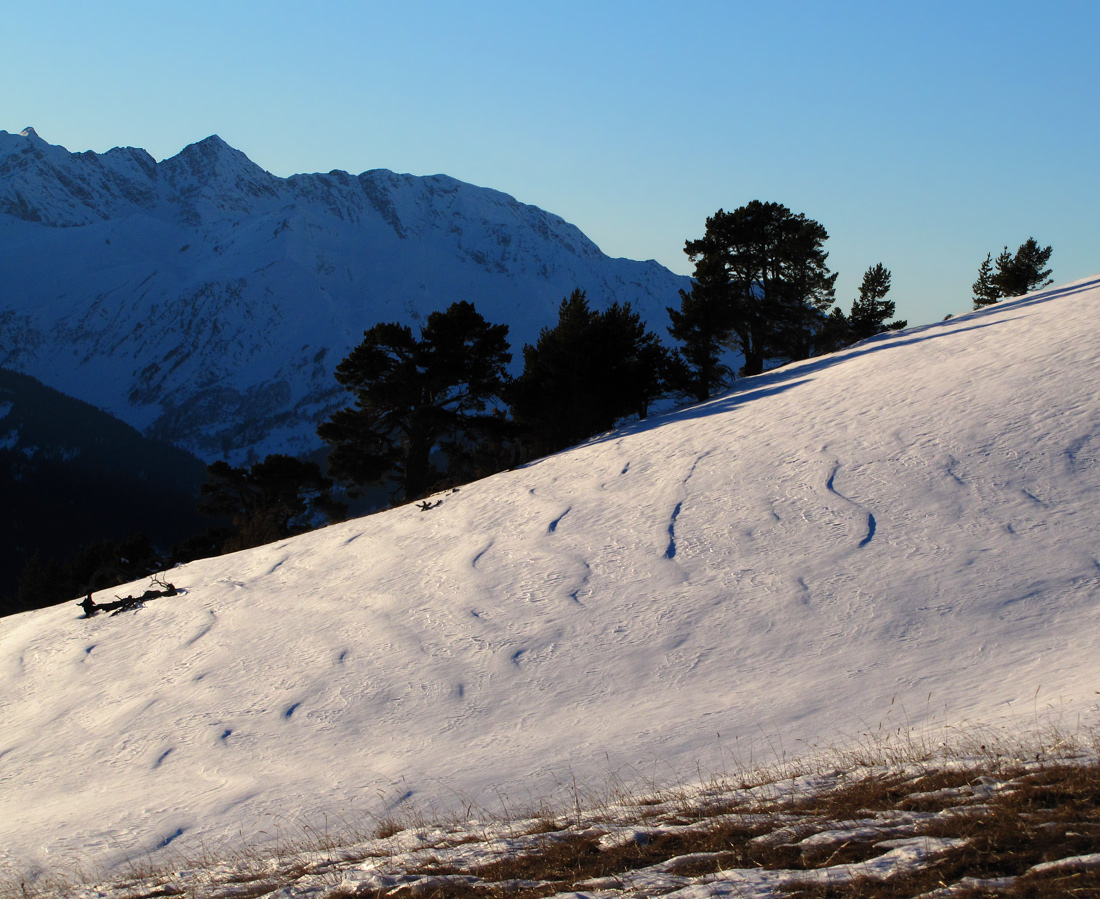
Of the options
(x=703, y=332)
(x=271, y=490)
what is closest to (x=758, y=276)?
(x=703, y=332)

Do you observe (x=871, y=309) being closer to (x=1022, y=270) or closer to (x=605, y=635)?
(x=1022, y=270)

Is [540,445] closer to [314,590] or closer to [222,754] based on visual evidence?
[314,590]

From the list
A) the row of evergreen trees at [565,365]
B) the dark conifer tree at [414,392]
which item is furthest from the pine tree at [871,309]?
the dark conifer tree at [414,392]

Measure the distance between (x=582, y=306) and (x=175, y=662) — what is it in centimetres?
2628

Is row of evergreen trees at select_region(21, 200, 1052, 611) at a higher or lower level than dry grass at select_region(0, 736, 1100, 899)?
higher

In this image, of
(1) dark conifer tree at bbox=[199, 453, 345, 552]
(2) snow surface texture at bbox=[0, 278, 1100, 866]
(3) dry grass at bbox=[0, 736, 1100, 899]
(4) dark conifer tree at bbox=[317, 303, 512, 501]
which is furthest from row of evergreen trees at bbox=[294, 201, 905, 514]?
(3) dry grass at bbox=[0, 736, 1100, 899]

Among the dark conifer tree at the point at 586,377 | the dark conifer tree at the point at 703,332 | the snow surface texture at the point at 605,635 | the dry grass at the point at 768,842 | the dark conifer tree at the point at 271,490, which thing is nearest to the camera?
the dry grass at the point at 768,842

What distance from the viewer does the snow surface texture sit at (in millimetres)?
9047

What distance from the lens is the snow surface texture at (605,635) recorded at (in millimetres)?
9047

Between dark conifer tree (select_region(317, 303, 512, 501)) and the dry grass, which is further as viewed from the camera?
dark conifer tree (select_region(317, 303, 512, 501))

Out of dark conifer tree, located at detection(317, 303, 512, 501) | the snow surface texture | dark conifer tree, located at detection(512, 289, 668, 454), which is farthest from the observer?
dark conifer tree, located at detection(512, 289, 668, 454)

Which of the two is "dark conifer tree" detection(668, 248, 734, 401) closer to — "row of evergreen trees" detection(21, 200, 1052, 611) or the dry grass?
"row of evergreen trees" detection(21, 200, 1052, 611)

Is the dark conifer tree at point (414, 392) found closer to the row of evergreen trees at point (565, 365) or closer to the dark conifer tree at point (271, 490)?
the row of evergreen trees at point (565, 365)

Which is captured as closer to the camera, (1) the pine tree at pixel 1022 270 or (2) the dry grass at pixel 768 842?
(2) the dry grass at pixel 768 842
